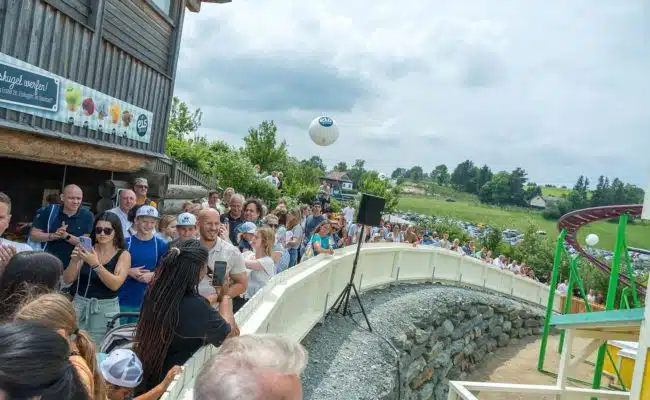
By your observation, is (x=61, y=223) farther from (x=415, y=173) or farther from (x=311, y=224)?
(x=415, y=173)

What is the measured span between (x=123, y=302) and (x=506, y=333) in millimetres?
13043

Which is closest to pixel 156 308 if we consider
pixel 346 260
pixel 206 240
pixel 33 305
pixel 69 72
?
pixel 33 305

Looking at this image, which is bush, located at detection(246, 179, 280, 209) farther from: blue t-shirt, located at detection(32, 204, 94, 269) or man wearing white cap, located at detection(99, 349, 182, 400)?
man wearing white cap, located at detection(99, 349, 182, 400)

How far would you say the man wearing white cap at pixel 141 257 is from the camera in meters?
4.16

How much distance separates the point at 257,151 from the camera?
118 feet

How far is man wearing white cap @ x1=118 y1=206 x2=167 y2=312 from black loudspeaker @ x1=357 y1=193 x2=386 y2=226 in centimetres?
333

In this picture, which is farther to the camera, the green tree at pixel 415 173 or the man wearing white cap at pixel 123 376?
the green tree at pixel 415 173

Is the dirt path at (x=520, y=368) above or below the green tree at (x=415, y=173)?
below

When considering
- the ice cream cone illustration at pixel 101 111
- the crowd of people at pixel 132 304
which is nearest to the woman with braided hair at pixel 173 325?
the crowd of people at pixel 132 304

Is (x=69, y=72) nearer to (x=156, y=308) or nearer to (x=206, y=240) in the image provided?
(x=206, y=240)

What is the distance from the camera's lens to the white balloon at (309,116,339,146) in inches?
417

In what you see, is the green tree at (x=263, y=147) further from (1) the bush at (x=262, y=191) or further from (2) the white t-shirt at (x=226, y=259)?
(2) the white t-shirt at (x=226, y=259)

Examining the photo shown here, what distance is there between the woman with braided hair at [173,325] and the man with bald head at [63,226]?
6.60ft

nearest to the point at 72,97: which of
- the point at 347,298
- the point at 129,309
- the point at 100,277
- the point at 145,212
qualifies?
the point at 145,212
